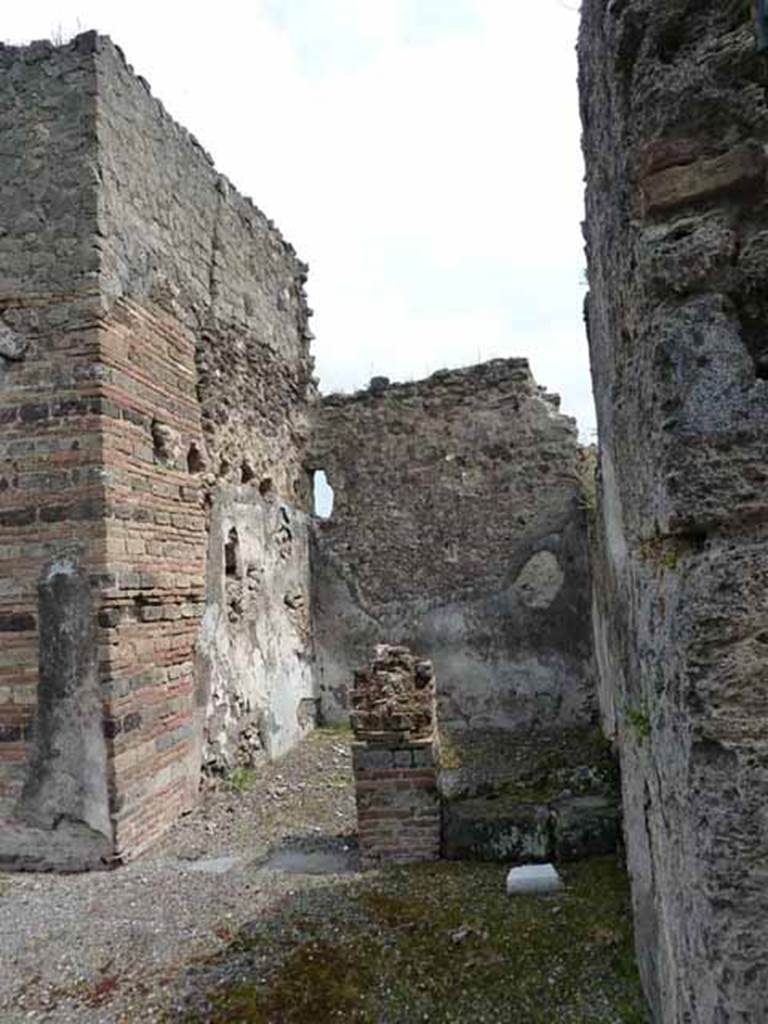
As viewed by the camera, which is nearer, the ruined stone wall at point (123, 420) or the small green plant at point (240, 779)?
the ruined stone wall at point (123, 420)

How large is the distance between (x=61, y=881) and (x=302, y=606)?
4305 mm

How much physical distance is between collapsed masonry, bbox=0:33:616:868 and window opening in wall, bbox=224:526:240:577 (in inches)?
0.9

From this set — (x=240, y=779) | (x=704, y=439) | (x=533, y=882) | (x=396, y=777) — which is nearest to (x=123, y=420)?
(x=396, y=777)

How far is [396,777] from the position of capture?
14.5 ft

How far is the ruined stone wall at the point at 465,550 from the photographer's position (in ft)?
27.2

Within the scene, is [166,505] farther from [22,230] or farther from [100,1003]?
[100,1003]

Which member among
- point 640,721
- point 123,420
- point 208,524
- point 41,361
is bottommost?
point 640,721

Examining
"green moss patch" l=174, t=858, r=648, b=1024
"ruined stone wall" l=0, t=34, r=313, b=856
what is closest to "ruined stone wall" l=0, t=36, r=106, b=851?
"ruined stone wall" l=0, t=34, r=313, b=856

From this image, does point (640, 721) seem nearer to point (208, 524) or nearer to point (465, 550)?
point (208, 524)

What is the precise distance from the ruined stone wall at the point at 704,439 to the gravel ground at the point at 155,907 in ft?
8.30

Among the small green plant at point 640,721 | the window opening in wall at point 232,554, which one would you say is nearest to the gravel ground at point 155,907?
the window opening in wall at point 232,554

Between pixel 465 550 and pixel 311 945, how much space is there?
5460 mm

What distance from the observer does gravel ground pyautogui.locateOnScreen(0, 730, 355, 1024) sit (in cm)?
335

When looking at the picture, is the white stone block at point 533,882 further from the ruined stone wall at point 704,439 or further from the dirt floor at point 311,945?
the ruined stone wall at point 704,439
